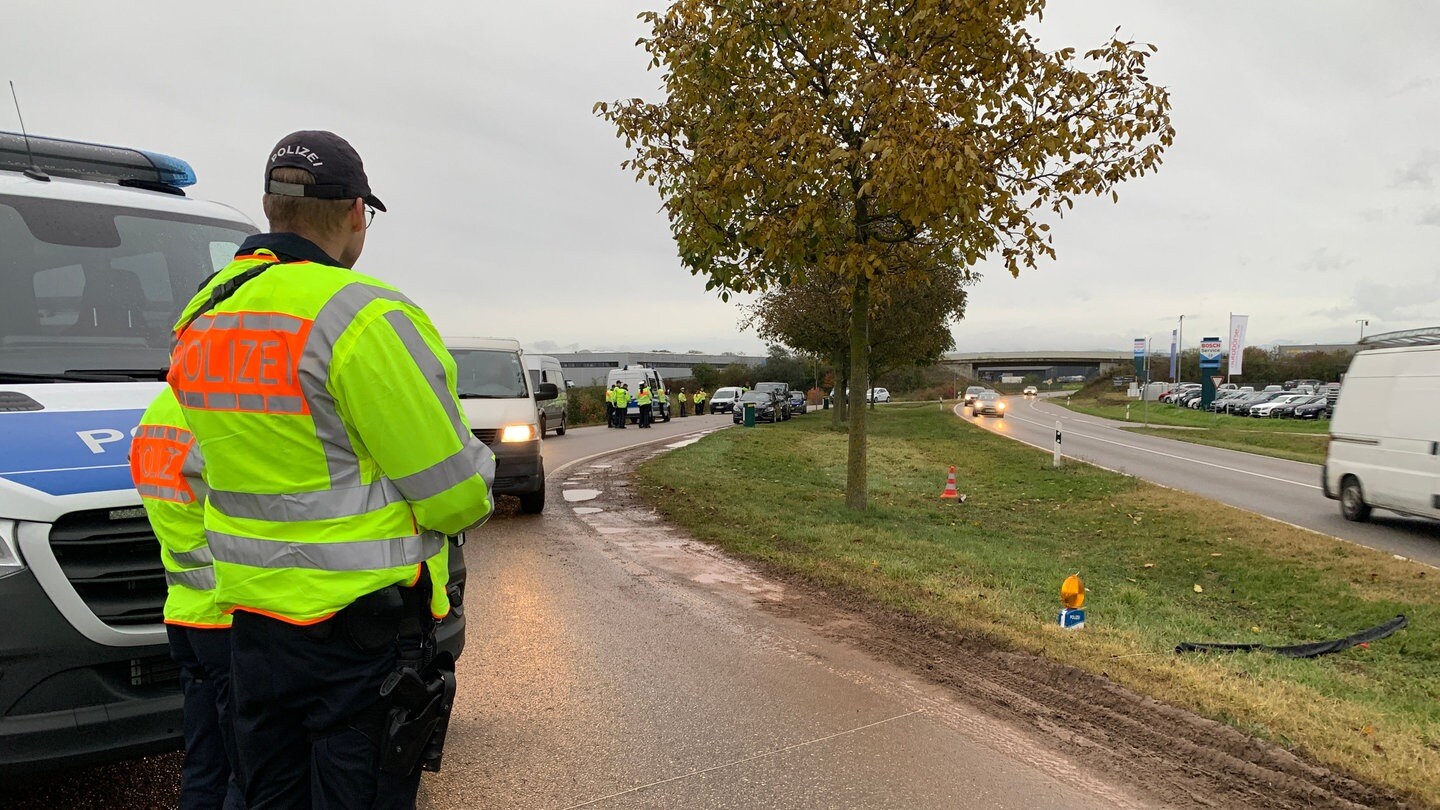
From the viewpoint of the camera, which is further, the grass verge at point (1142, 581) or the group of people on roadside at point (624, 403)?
the group of people on roadside at point (624, 403)

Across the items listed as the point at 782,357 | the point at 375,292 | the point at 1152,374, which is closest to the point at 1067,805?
the point at 375,292

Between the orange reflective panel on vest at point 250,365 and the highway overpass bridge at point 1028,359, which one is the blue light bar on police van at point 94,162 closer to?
the orange reflective panel on vest at point 250,365

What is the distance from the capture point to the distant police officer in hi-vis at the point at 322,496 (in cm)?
194

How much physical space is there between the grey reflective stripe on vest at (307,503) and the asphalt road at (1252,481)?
A: 38.5 ft

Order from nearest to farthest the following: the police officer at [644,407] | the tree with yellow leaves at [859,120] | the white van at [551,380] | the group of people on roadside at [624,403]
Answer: the tree with yellow leaves at [859,120] < the white van at [551,380] < the group of people on roadside at [624,403] < the police officer at [644,407]

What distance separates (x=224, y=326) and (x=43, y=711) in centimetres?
182

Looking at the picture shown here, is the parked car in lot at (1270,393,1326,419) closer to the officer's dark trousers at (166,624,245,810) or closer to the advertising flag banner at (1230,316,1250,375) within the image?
the advertising flag banner at (1230,316,1250,375)

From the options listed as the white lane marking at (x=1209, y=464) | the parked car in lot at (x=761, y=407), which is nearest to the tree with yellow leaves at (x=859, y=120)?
the white lane marking at (x=1209, y=464)

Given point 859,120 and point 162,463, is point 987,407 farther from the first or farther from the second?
point 162,463

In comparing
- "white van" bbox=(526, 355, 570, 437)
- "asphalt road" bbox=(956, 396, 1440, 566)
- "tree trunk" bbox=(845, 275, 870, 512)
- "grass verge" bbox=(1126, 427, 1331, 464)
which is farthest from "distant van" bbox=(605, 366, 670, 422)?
"tree trunk" bbox=(845, 275, 870, 512)

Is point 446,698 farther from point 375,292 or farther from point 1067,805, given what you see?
point 1067,805

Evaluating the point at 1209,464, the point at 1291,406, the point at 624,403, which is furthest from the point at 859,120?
the point at 1291,406

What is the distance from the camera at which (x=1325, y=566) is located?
912cm

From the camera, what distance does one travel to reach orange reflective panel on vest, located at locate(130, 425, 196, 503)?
264 cm
